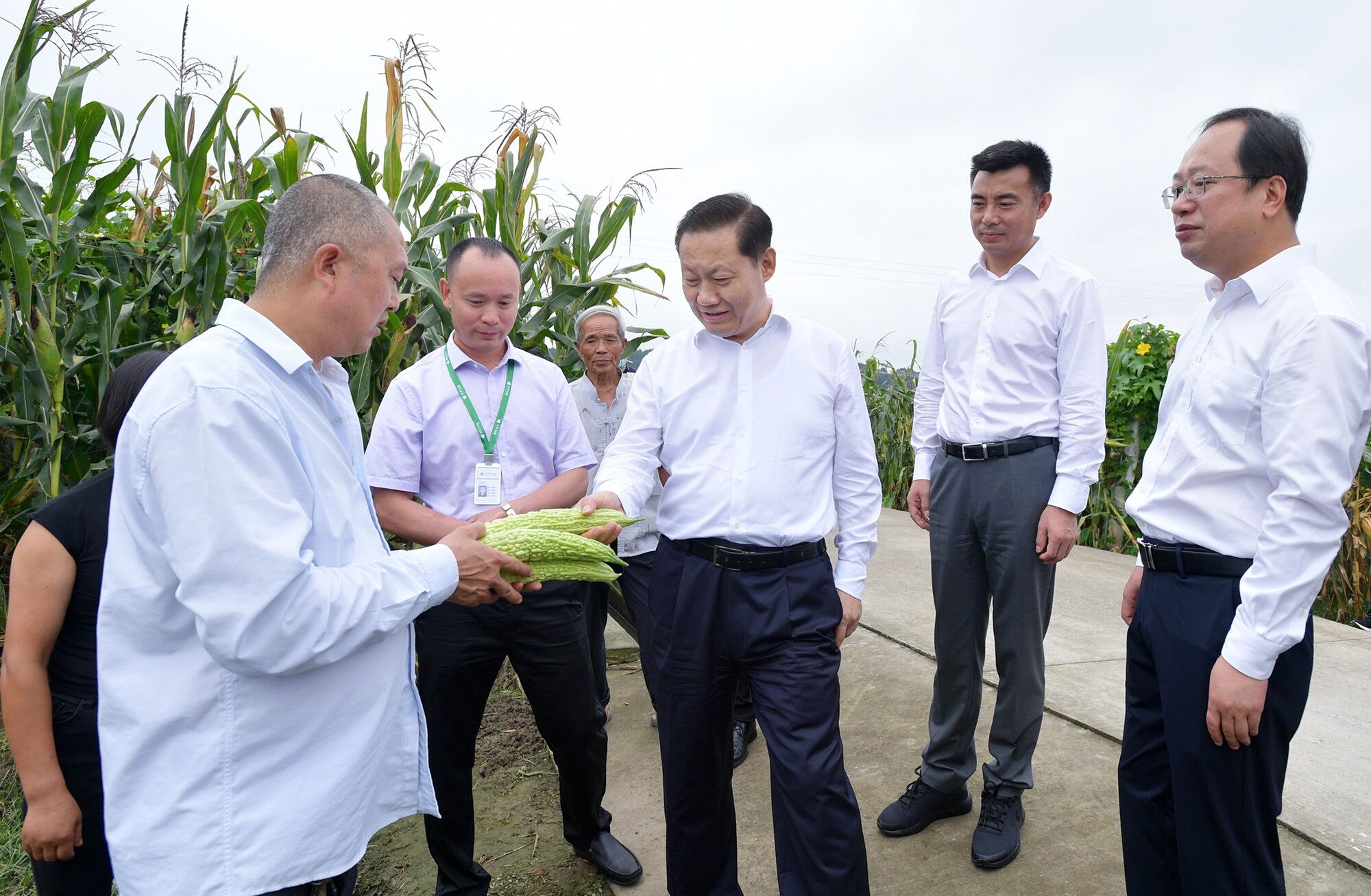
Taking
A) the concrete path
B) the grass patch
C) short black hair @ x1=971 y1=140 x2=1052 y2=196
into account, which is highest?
short black hair @ x1=971 y1=140 x2=1052 y2=196

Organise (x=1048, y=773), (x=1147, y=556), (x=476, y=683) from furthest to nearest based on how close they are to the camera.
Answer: (x=1048, y=773) < (x=476, y=683) < (x=1147, y=556)

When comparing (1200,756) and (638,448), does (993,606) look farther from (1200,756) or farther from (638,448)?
(638,448)

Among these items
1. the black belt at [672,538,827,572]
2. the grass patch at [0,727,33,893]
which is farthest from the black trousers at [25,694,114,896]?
the black belt at [672,538,827,572]

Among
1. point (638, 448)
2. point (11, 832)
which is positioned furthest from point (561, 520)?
point (11, 832)

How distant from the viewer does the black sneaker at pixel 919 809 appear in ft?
9.93

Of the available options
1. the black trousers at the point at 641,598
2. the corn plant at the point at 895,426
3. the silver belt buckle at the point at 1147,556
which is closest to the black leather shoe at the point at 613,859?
the black trousers at the point at 641,598

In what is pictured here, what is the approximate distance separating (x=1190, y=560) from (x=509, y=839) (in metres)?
2.64

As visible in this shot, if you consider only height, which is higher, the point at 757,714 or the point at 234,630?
the point at 234,630

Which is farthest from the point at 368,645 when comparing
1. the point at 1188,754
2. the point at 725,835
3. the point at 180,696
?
the point at 1188,754

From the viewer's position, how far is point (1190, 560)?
6.70 ft

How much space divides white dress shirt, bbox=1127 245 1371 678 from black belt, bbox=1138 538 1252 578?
0.06 ft

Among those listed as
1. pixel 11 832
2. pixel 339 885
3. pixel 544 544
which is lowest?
pixel 11 832

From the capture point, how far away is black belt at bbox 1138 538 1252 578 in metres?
1.97

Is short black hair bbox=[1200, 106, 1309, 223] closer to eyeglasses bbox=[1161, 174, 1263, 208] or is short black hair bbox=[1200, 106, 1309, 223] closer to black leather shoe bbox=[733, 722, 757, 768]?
eyeglasses bbox=[1161, 174, 1263, 208]
